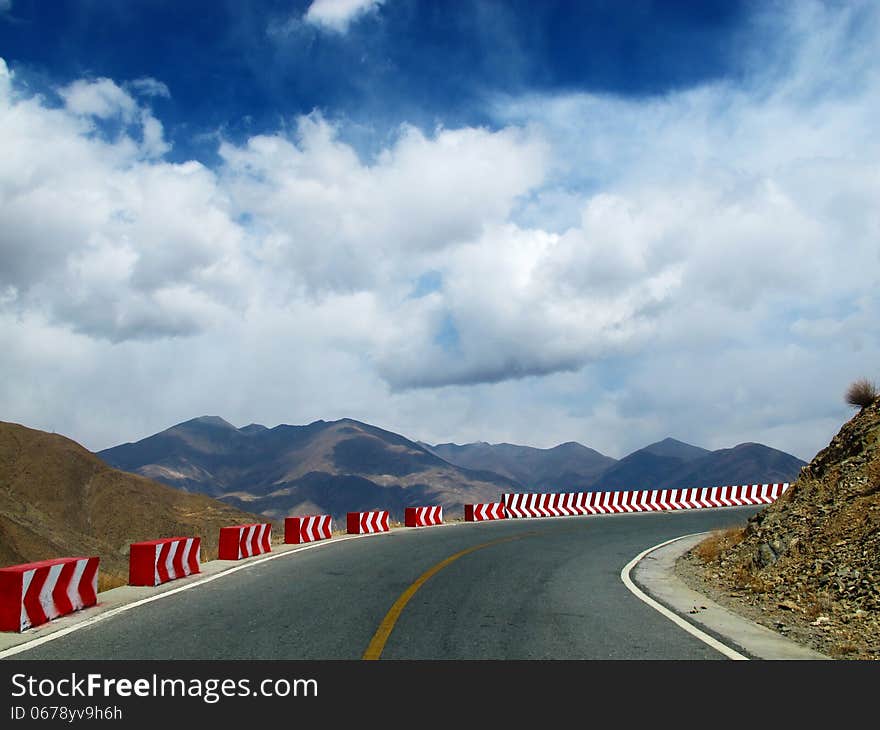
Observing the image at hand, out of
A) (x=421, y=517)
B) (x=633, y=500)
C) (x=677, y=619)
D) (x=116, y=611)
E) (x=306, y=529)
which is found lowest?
(x=677, y=619)

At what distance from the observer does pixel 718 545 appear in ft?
56.6

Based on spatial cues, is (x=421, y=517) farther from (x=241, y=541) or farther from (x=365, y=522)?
(x=241, y=541)

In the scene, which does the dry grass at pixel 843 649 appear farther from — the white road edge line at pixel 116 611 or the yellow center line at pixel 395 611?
the white road edge line at pixel 116 611

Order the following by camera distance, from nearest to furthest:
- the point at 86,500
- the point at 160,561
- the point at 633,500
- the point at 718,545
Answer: the point at 160,561 → the point at 718,545 → the point at 633,500 → the point at 86,500

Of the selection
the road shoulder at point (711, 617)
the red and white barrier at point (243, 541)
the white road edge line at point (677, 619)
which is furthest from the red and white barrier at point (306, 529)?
the road shoulder at point (711, 617)

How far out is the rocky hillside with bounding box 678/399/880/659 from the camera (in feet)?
32.3

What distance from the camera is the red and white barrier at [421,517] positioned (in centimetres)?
3045

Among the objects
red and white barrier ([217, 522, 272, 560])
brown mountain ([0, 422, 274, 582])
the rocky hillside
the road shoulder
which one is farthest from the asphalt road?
brown mountain ([0, 422, 274, 582])

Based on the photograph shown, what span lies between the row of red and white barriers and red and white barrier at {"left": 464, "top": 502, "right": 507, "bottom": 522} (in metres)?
0.04

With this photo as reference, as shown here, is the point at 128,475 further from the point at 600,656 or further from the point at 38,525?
the point at 600,656

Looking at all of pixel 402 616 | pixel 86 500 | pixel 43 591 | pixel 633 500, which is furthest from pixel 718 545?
pixel 86 500

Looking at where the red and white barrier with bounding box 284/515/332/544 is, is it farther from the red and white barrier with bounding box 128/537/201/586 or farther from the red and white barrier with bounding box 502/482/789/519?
the red and white barrier with bounding box 502/482/789/519

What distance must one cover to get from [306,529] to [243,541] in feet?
17.4
